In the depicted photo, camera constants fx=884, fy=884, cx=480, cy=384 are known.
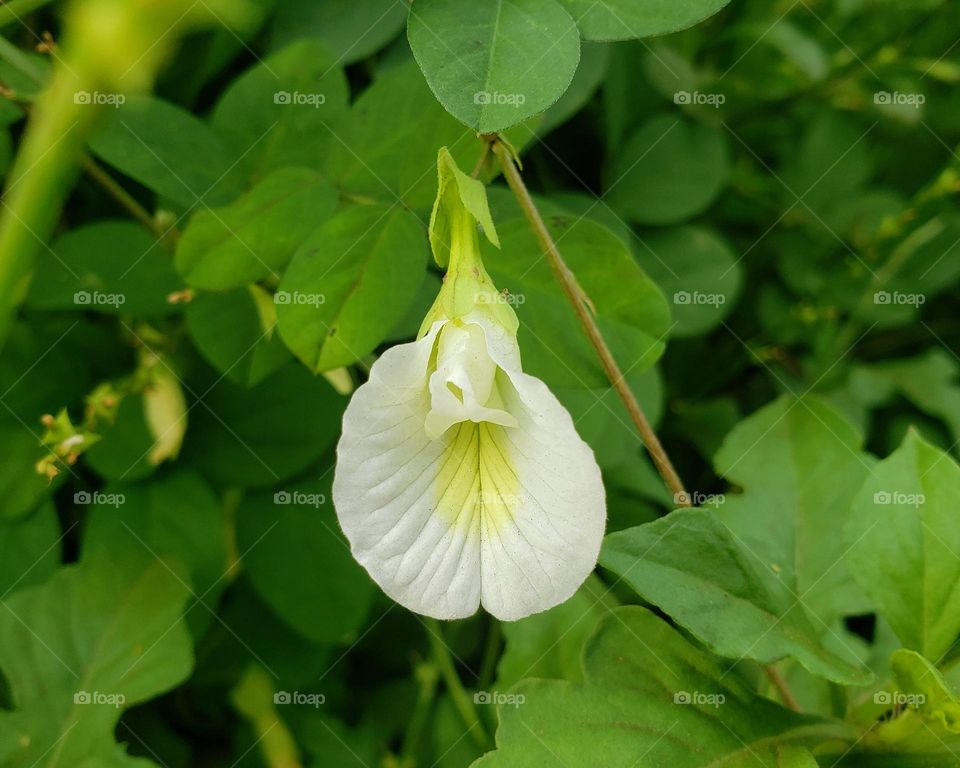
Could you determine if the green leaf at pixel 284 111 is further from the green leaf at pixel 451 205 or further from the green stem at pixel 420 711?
the green stem at pixel 420 711

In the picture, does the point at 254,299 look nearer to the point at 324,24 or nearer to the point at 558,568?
the point at 324,24

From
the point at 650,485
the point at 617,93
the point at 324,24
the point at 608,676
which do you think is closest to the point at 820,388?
the point at 650,485

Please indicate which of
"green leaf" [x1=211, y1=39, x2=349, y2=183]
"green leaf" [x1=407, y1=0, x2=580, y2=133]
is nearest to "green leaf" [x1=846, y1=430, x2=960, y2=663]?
"green leaf" [x1=407, y1=0, x2=580, y2=133]

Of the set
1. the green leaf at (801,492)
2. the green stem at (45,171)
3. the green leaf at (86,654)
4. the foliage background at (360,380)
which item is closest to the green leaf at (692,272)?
the foliage background at (360,380)

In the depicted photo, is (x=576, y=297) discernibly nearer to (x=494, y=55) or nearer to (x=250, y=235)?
(x=494, y=55)

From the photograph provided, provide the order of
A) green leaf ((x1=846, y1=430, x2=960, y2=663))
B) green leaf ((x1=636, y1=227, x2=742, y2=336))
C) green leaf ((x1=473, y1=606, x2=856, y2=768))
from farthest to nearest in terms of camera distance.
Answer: green leaf ((x1=636, y1=227, x2=742, y2=336)) → green leaf ((x1=846, y1=430, x2=960, y2=663)) → green leaf ((x1=473, y1=606, x2=856, y2=768))

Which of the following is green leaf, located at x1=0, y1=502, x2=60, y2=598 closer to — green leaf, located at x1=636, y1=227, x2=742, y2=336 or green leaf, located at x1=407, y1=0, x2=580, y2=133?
green leaf, located at x1=407, y1=0, x2=580, y2=133

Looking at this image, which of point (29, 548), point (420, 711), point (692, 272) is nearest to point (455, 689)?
point (420, 711)
